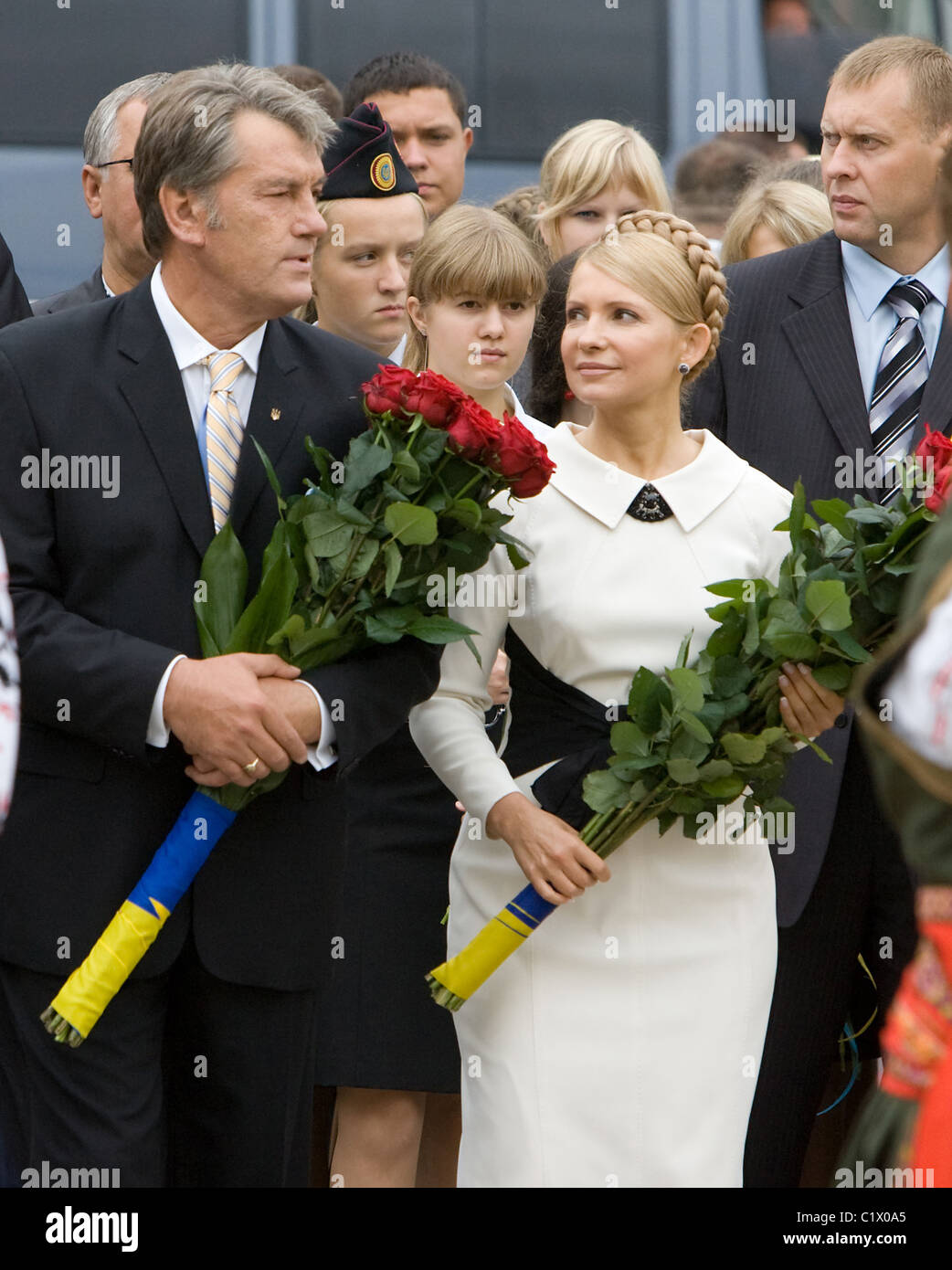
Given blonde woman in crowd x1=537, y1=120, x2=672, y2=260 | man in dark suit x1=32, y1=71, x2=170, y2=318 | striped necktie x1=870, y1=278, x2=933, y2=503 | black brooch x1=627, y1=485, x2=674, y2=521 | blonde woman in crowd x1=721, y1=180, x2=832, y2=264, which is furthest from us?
blonde woman in crowd x1=537, y1=120, x2=672, y2=260

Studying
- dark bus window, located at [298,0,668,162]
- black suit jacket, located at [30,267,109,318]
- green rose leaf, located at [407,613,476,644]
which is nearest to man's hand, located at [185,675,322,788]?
green rose leaf, located at [407,613,476,644]

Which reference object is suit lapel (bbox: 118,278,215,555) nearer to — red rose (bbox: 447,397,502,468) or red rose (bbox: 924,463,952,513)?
red rose (bbox: 447,397,502,468)

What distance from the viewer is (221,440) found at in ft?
12.7

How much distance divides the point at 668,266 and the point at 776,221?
2026 millimetres

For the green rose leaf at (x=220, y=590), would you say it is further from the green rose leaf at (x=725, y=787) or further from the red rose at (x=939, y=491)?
the red rose at (x=939, y=491)

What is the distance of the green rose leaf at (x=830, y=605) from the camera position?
3789 mm

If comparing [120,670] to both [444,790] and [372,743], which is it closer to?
[372,743]

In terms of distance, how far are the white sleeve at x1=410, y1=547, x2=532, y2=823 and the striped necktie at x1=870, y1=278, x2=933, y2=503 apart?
1.10m

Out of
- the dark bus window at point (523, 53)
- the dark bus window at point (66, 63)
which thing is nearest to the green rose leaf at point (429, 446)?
the dark bus window at point (66, 63)

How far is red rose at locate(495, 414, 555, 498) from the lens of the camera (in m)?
3.75

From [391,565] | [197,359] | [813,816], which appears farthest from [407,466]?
[813,816]

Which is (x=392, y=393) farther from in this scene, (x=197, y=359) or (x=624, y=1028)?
(x=624, y=1028)
